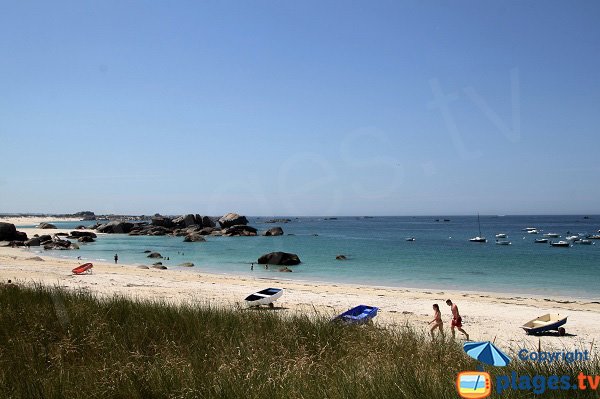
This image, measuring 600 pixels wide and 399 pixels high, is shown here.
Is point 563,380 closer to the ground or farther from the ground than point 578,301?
farther from the ground

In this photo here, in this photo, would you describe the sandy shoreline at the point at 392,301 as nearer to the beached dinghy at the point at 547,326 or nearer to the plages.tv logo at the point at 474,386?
the beached dinghy at the point at 547,326

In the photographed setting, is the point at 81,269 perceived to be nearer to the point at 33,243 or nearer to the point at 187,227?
the point at 33,243

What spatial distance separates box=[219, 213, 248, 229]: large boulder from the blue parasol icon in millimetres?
99067

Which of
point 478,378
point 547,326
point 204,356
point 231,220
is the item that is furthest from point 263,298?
point 231,220

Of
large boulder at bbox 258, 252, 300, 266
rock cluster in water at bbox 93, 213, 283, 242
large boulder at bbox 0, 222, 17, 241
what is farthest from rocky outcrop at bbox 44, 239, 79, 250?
rock cluster in water at bbox 93, 213, 283, 242

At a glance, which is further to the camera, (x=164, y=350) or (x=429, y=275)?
(x=429, y=275)

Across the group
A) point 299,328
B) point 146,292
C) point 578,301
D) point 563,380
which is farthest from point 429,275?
point 563,380

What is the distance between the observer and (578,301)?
24.2 meters

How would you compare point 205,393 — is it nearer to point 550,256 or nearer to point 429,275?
point 429,275

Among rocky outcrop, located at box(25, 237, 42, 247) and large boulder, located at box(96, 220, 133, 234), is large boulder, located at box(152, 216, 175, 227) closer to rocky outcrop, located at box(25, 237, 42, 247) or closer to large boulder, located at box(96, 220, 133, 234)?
large boulder, located at box(96, 220, 133, 234)

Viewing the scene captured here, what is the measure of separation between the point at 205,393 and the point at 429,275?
33380mm

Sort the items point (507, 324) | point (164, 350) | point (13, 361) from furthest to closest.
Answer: point (507, 324)
point (164, 350)
point (13, 361)

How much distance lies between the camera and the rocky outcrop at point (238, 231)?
318 ft

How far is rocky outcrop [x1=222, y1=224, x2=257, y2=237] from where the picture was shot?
96.8 m
